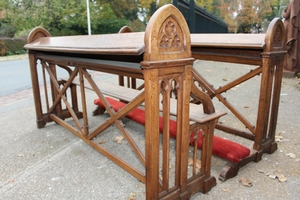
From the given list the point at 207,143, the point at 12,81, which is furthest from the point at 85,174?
the point at 12,81

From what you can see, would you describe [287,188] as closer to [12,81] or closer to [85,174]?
[85,174]

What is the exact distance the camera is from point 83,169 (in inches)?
121

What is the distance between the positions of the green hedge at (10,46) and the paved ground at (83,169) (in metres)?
16.6

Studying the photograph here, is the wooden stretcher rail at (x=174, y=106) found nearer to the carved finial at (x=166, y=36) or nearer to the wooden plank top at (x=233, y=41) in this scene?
the carved finial at (x=166, y=36)

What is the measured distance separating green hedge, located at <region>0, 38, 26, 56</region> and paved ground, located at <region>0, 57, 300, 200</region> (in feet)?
54.5

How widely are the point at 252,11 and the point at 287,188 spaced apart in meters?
33.2

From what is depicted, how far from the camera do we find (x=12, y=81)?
8.93 meters

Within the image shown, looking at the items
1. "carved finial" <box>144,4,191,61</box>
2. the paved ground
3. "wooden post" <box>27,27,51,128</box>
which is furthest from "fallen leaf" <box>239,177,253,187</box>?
"wooden post" <box>27,27,51,128</box>

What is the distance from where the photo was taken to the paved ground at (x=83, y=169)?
8.61 feet

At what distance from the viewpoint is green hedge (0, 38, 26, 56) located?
18.8 meters

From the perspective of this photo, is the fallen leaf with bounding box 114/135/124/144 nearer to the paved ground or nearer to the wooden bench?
the paved ground

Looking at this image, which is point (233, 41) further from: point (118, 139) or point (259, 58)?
point (118, 139)

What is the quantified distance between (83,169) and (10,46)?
19.4m

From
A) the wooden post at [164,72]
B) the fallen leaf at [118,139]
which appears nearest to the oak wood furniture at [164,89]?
the wooden post at [164,72]
